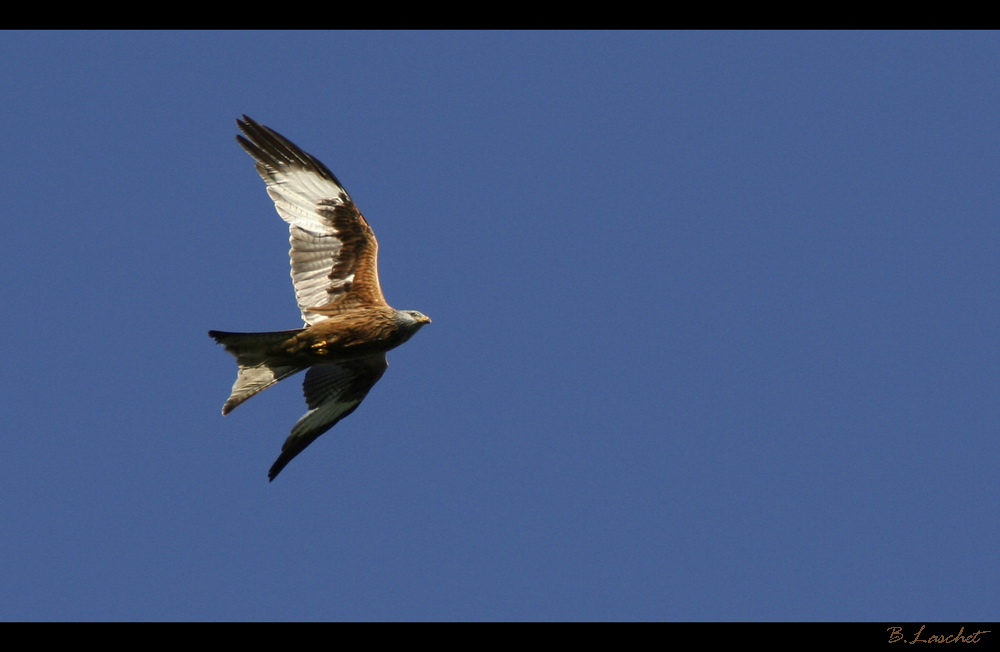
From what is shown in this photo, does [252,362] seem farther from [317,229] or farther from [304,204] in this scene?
[304,204]

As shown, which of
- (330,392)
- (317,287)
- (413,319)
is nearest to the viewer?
(413,319)

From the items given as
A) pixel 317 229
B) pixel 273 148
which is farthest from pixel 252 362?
pixel 273 148

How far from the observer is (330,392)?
11398 millimetres

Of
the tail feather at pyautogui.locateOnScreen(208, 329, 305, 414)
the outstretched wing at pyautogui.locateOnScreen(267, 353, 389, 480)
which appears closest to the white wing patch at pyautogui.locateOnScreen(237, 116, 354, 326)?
the tail feather at pyautogui.locateOnScreen(208, 329, 305, 414)

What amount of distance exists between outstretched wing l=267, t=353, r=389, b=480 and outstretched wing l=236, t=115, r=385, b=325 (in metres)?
0.97

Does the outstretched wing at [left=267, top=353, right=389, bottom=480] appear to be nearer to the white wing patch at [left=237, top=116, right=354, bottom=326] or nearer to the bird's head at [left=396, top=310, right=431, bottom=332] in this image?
the white wing patch at [left=237, top=116, right=354, bottom=326]

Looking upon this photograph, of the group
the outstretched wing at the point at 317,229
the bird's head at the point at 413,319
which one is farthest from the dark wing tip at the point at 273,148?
the bird's head at the point at 413,319

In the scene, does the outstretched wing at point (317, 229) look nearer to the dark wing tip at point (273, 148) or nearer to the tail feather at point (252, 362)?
the dark wing tip at point (273, 148)

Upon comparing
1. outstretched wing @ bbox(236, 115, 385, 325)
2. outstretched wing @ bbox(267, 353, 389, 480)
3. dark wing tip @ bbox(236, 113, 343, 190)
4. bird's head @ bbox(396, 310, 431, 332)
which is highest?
dark wing tip @ bbox(236, 113, 343, 190)

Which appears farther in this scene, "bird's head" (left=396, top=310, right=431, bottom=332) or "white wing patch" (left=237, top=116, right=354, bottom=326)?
"white wing patch" (left=237, top=116, right=354, bottom=326)

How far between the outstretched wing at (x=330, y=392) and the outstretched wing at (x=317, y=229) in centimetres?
97

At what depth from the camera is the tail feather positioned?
32.6ft

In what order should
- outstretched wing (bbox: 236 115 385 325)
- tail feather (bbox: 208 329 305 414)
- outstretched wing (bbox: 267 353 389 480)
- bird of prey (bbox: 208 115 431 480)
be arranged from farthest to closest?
1. outstretched wing (bbox: 267 353 389 480)
2. outstretched wing (bbox: 236 115 385 325)
3. bird of prey (bbox: 208 115 431 480)
4. tail feather (bbox: 208 329 305 414)

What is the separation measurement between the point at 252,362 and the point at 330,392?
1441 mm
